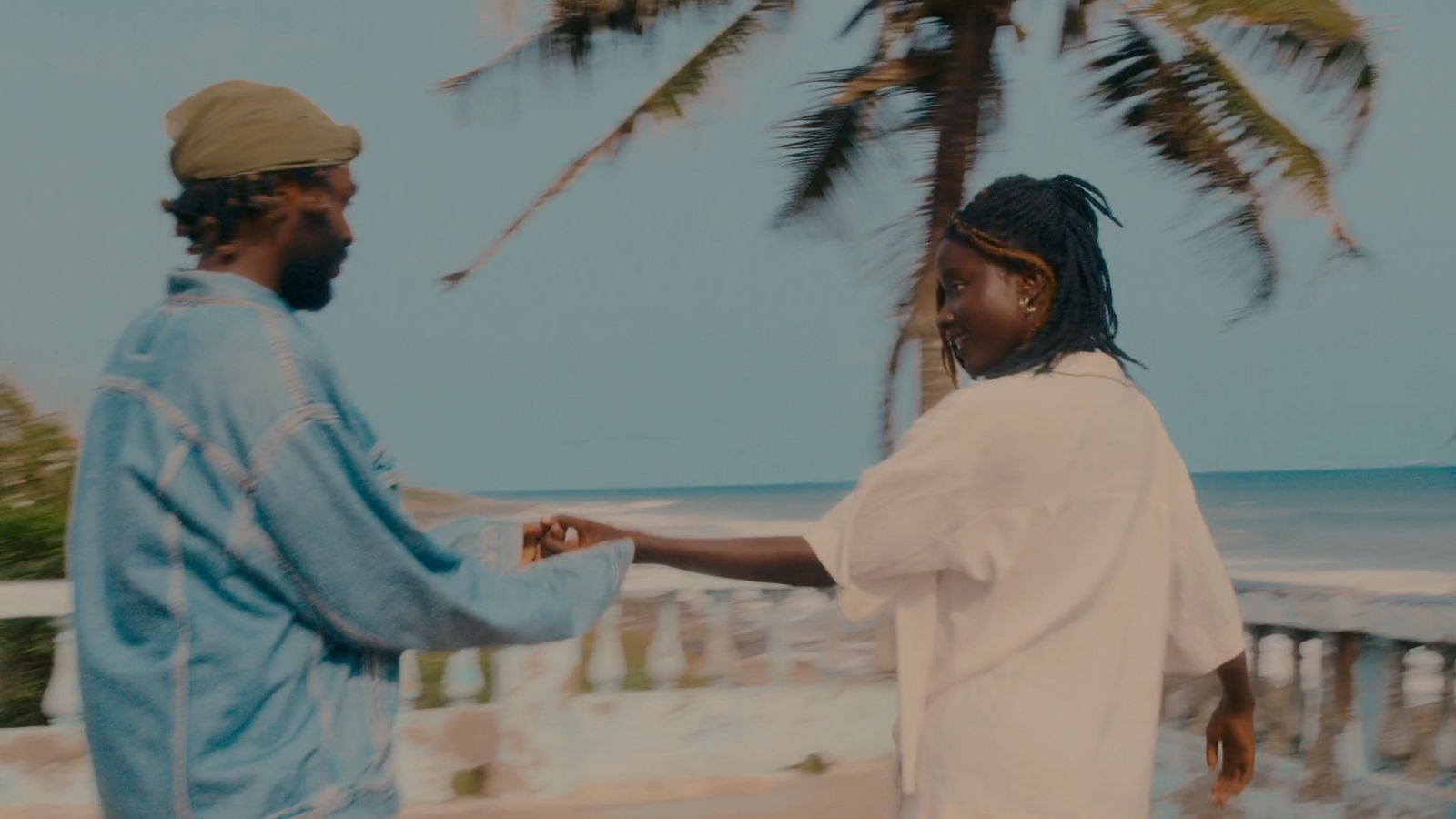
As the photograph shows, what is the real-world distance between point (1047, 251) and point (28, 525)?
5531mm

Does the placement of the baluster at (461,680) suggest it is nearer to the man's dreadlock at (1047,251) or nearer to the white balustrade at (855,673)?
the white balustrade at (855,673)

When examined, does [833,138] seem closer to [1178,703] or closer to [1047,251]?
[1178,703]

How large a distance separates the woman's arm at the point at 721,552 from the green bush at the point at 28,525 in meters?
4.01

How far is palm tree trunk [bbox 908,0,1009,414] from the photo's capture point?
838 cm

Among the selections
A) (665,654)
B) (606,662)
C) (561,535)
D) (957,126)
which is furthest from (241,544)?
(957,126)

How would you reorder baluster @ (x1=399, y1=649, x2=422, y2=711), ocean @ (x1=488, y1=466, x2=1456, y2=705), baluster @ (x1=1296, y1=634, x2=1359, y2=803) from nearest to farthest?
baluster @ (x1=1296, y1=634, x2=1359, y2=803) < baluster @ (x1=399, y1=649, x2=422, y2=711) < ocean @ (x1=488, y1=466, x2=1456, y2=705)

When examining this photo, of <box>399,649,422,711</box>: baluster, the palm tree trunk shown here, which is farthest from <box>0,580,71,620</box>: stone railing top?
the palm tree trunk

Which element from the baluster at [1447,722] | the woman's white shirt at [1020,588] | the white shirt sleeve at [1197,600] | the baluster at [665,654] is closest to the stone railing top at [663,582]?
the baluster at [665,654]

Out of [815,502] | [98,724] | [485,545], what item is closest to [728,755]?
[485,545]

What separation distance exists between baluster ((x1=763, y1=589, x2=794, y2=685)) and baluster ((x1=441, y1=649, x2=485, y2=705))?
113 centimetres

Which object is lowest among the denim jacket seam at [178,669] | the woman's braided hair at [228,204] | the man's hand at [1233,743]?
the man's hand at [1233,743]

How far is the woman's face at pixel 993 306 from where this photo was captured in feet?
8.03

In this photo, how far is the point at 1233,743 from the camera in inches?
110

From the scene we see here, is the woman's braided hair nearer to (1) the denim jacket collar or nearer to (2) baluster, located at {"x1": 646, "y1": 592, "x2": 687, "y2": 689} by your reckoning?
(1) the denim jacket collar
